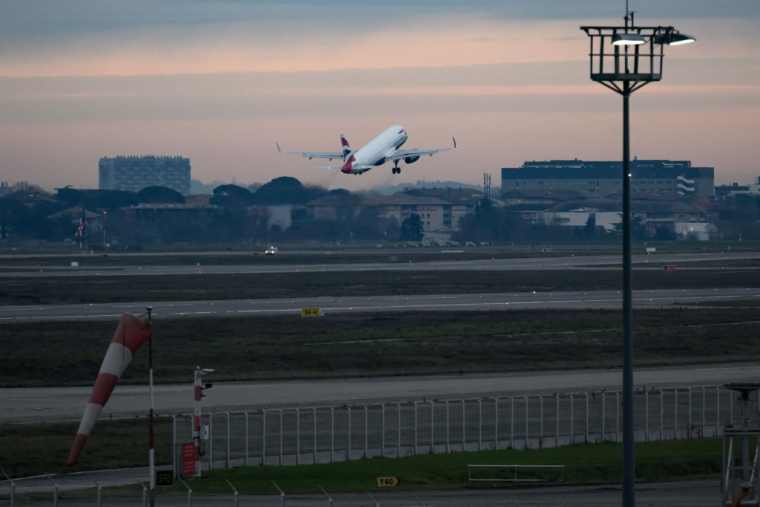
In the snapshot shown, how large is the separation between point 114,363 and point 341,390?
134 feet

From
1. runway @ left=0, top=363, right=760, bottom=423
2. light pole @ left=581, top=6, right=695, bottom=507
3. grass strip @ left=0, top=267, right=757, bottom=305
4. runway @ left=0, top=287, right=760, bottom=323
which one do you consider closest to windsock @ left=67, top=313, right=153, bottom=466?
light pole @ left=581, top=6, right=695, bottom=507

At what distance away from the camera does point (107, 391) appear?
20188 millimetres

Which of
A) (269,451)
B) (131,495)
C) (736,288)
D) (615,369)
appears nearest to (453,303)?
(736,288)

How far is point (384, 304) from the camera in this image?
113438 mm

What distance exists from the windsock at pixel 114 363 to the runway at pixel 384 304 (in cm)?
7976

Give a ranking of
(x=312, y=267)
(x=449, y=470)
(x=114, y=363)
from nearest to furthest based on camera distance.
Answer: (x=114, y=363)
(x=449, y=470)
(x=312, y=267)

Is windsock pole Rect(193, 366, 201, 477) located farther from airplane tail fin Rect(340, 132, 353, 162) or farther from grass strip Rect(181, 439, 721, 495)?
airplane tail fin Rect(340, 132, 353, 162)

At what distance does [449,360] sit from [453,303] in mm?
39321

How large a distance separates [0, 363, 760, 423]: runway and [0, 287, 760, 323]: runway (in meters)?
36.2

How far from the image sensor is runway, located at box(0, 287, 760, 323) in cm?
10375

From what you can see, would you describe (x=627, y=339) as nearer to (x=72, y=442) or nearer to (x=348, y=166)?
(x=72, y=442)

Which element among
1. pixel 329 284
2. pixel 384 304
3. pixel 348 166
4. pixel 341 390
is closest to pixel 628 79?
pixel 341 390

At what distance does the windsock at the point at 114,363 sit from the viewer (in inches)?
792

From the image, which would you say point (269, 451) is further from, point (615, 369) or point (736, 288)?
point (736, 288)
